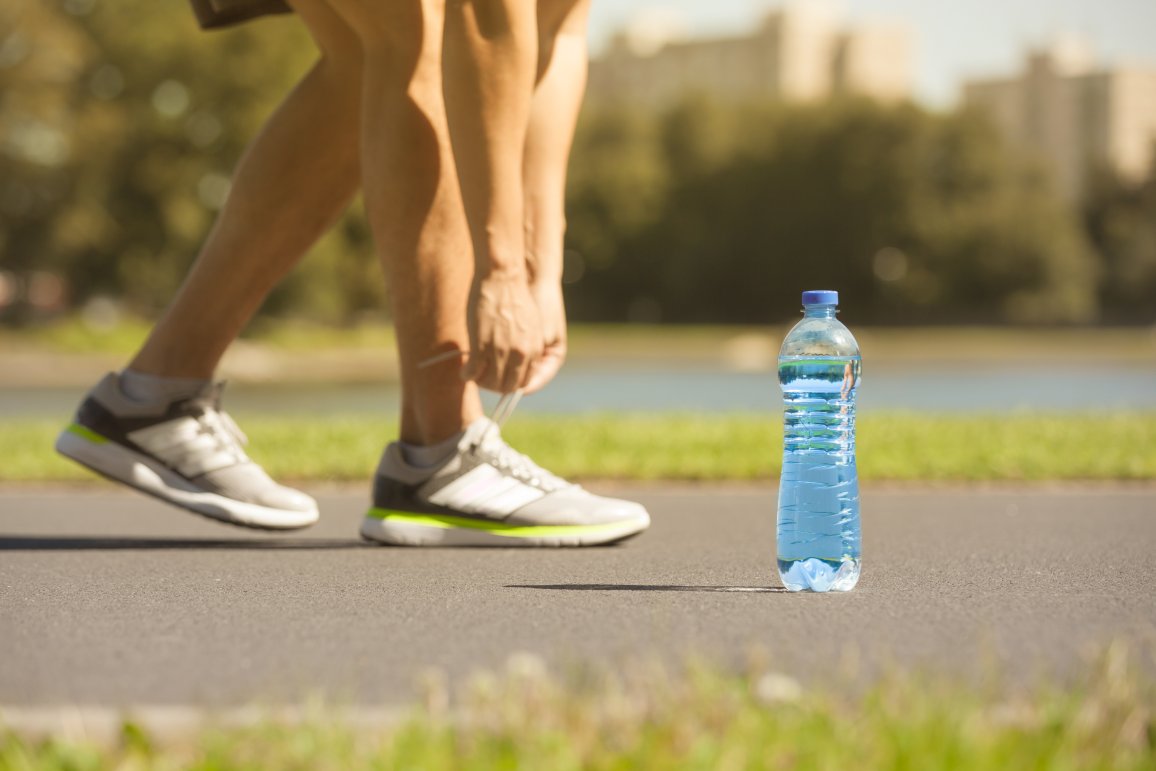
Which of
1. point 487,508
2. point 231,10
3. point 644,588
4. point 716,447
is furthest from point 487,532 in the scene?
point 716,447

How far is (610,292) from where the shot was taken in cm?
7819

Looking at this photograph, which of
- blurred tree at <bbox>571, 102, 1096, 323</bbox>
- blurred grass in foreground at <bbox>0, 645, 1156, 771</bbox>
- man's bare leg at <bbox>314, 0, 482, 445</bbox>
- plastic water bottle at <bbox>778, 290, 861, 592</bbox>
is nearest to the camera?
blurred grass in foreground at <bbox>0, 645, 1156, 771</bbox>

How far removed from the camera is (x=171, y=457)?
3889 mm

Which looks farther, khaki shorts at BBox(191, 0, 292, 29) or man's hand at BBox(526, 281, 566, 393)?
khaki shorts at BBox(191, 0, 292, 29)

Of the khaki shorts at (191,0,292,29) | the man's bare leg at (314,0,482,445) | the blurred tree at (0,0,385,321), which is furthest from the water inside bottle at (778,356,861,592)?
the blurred tree at (0,0,385,321)

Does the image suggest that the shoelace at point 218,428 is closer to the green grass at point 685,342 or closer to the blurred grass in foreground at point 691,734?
the blurred grass in foreground at point 691,734

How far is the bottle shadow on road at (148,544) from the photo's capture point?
3928 mm

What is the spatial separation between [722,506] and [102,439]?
2034 mm

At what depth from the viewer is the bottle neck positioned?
10.4 ft

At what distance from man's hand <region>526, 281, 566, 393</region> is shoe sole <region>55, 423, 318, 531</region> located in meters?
0.92

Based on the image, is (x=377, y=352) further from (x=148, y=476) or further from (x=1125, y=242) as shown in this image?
(x=1125, y=242)

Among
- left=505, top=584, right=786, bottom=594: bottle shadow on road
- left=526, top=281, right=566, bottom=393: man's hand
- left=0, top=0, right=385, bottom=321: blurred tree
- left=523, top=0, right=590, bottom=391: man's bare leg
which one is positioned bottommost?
left=505, top=584, right=786, bottom=594: bottle shadow on road

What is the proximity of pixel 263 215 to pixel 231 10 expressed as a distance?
59cm

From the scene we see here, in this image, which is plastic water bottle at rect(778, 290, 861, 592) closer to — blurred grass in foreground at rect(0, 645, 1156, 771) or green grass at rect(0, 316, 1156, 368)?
blurred grass in foreground at rect(0, 645, 1156, 771)
